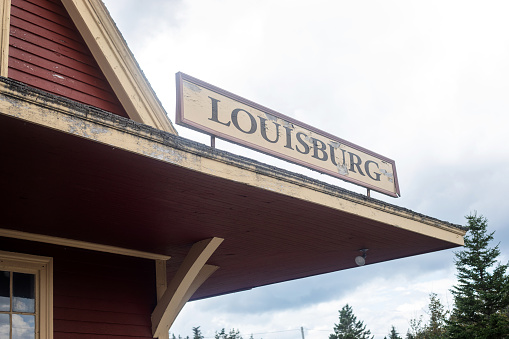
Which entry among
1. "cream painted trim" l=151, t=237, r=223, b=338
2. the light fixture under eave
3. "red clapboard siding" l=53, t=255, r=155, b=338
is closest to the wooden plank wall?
"red clapboard siding" l=53, t=255, r=155, b=338

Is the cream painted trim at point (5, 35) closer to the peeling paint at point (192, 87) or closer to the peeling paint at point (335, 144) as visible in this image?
the peeling paint at point (192, 87)

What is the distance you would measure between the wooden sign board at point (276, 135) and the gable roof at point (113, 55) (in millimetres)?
1062

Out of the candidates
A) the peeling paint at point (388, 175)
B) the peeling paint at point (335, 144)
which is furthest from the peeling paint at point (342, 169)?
the peeling paint at point (388, 175)

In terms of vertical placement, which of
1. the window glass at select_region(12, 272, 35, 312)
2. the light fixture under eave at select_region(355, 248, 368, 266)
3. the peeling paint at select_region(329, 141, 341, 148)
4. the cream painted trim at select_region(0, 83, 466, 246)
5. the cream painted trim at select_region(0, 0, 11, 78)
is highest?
the cream painted trim at select_region(0, 0, 11, 78)

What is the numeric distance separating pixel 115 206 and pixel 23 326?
1603 millimetres

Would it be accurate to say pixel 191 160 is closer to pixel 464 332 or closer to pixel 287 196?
pixel 287 196

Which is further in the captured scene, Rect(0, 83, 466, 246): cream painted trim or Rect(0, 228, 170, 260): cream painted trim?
Rect(0, 228, 170, 260): cream painted trim

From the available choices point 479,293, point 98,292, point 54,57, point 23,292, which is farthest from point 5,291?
point 479,293

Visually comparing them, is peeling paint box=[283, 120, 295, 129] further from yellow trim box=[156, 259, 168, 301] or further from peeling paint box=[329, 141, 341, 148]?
yellow trim box=[156, 259, 168, 301]

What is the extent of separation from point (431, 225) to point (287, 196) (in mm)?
2446

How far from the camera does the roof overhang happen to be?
4223mm

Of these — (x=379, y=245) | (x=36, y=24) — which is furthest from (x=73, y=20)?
(x=379, y=245)

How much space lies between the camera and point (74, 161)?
4586mm

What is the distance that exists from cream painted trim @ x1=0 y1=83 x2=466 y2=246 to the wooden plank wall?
245 cm
